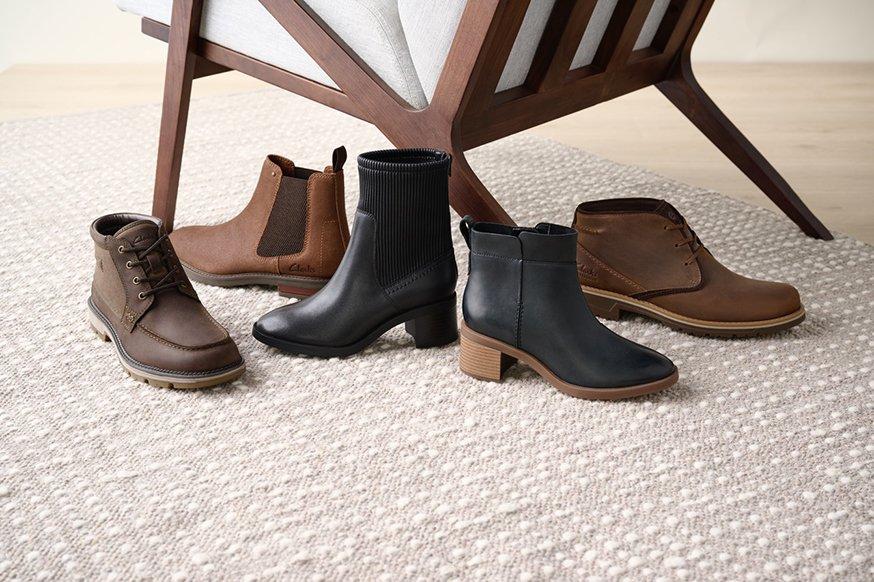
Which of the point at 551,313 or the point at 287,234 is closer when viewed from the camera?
the point at 551,313

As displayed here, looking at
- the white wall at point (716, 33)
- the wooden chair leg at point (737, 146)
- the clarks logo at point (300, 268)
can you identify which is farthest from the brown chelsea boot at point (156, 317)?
the white wall at point (716, 33)

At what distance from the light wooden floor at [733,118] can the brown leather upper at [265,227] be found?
0.95 metres

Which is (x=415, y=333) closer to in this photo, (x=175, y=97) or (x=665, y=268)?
(x=665, y=268)

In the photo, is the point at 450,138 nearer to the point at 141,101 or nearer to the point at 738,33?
the point at 141,101

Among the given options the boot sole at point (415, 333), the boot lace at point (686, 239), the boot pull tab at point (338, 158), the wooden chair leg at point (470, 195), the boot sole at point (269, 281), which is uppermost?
the boot lace at point (686, 239)

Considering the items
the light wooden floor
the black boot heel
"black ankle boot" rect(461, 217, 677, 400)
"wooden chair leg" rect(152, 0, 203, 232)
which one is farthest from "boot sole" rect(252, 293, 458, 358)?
the light wooden floor

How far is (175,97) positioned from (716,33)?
2.33 metres

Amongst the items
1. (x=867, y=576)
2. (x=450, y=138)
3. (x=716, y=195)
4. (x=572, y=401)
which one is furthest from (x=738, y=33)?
(x=867, y=576)

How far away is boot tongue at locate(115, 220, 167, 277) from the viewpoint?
3.60ft

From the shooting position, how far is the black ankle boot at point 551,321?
3.36 feet

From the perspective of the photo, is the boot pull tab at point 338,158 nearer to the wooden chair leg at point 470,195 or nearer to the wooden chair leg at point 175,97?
the wooden chair leg at point 470,195

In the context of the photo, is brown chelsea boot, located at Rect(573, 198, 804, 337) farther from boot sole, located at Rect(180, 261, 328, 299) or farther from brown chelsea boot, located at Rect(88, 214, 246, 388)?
brown chelsea boot, located at Rect(88, 214, 246, 388)

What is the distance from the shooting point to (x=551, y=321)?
40.8 inches

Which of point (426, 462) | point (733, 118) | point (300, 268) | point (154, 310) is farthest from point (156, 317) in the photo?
point (733, 118)
